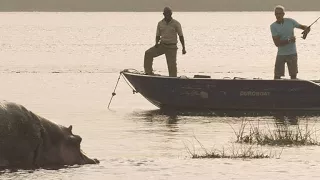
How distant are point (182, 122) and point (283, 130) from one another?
2804 mm

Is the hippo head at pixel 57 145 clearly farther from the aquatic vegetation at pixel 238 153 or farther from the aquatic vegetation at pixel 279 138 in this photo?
the aquatic vegetation at pixel 279 138

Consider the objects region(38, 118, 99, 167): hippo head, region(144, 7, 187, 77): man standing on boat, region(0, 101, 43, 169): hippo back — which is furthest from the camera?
region(144, 7, 187, 77): man standing on boat

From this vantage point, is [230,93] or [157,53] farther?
[157,53]

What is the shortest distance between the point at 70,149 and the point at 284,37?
1035cm

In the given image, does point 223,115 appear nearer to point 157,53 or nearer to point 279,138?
point 157,53

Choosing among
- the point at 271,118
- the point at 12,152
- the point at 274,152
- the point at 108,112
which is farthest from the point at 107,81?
the point at 12,152

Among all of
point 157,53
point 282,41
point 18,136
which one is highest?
point 282,41

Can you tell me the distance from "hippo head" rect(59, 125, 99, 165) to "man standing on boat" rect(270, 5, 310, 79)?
9788mm

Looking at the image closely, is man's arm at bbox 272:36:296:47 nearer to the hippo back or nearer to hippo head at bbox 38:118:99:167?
hippo head at bbox 38:118:99:167

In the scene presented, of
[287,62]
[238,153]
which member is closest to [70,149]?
[238,153]

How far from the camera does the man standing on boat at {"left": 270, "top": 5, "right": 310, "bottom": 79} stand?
1048 inches

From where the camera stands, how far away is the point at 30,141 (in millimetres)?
16594

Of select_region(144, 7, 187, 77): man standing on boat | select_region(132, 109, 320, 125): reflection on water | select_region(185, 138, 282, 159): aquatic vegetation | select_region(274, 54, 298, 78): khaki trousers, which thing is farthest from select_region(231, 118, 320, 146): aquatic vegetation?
select_region(144, 7, 187, 77): man standing on boat

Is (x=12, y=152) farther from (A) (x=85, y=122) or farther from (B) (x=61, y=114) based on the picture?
(B) (x=61, y=114)
